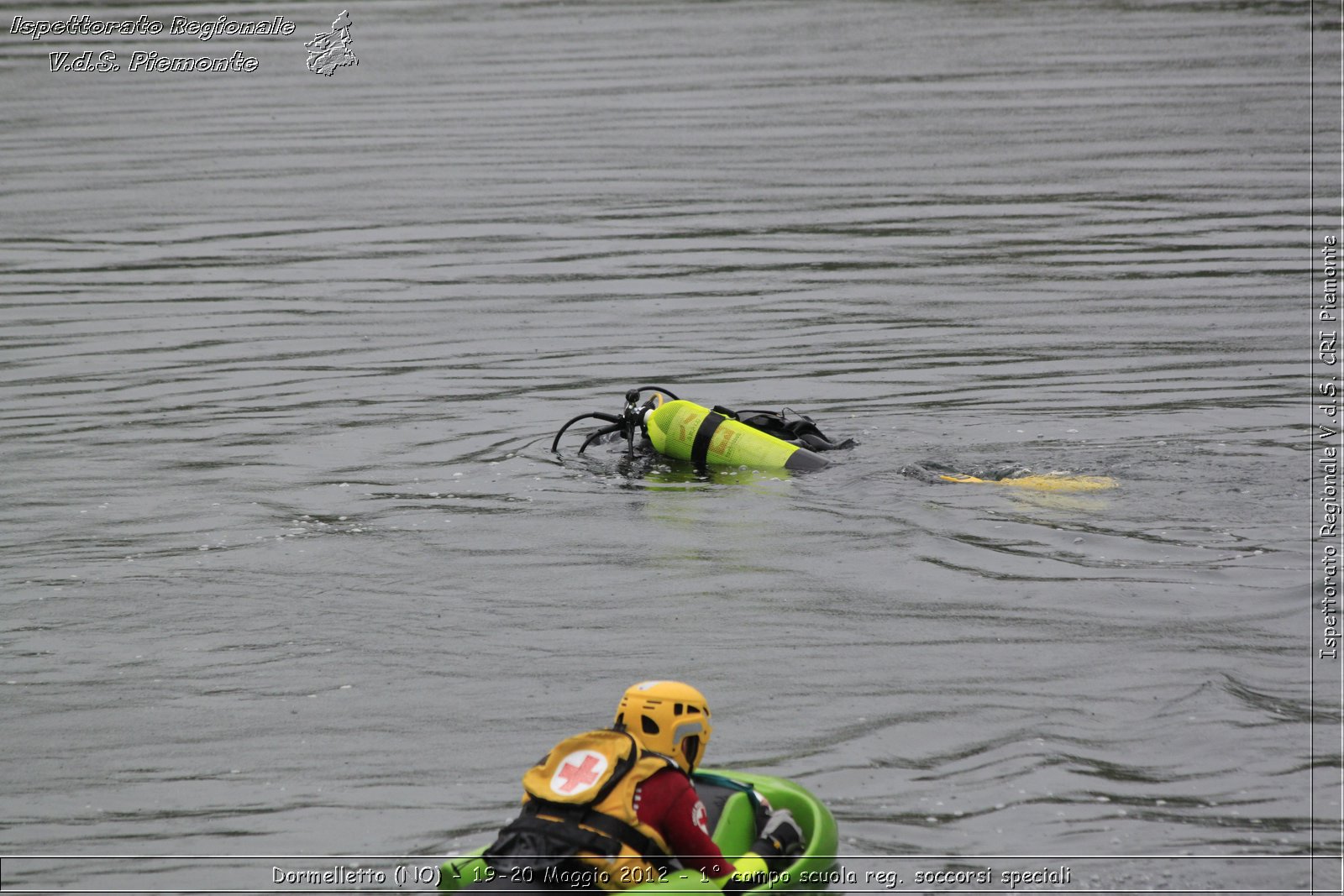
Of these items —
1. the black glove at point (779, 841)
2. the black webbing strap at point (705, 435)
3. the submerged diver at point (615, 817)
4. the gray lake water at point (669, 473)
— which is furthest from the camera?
the black webbing strap at point (705, 435)

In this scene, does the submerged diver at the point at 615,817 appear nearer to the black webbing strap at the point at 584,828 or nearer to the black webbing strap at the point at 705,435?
the black webbing strap at the point at 584,828

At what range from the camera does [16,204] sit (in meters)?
22.2

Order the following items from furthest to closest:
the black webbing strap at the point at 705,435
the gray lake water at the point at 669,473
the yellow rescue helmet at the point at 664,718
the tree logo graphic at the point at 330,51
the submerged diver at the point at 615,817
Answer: the tree logo graphic at the point at 330,51 → the black webbing strap at the point at 705,435 → the gray lake water at the point at 669,473 → the yellow rescue helmet at the point at 664,718 → the submerged diver at the point at 615,817

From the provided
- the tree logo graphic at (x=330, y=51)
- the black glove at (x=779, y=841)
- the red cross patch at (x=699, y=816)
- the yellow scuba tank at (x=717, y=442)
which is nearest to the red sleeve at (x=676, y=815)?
the red cross patch at (x=699, y=816)

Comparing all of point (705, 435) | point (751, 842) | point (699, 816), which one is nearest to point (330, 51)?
point (705, 435)

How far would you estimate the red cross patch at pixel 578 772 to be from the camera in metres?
5.93

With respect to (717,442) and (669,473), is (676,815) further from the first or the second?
(669,473)

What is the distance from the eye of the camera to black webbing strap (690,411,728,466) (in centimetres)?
1234

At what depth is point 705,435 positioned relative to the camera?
40.6 feet

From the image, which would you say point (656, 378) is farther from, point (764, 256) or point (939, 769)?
point (939, 769)

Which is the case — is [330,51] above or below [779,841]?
above

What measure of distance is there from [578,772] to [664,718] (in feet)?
1.79

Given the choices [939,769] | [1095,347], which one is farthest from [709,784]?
[1095,347]

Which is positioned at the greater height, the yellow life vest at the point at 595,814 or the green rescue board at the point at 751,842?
the yellow life vest at the point at 595,814
